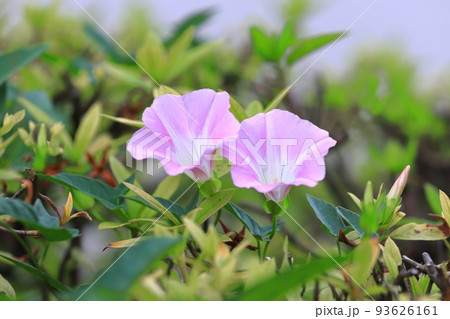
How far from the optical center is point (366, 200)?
464mm

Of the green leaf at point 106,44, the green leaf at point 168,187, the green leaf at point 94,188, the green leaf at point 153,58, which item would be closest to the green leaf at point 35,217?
the green leaf at point 94,188

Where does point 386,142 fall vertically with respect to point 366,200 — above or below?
below

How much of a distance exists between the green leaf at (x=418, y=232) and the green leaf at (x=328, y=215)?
2.2 inches

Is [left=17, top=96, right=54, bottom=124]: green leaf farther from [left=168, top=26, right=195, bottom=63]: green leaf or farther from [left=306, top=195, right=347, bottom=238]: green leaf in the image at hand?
[left=306, top=195, right=347, bottom=238]: green leaf

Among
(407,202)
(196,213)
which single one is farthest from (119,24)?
(196,213)

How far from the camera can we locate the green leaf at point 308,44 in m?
0.86

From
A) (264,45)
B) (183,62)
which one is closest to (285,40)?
(264,45)

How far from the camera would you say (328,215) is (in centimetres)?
53

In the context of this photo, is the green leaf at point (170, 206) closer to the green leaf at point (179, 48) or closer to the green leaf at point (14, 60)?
the green leaf at point (14, 60)

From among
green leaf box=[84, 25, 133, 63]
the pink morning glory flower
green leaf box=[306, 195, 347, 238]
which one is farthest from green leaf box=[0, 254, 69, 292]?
green leaf box=[84, 25, 133, 63]

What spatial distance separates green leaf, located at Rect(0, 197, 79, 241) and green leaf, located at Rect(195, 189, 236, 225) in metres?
0.12

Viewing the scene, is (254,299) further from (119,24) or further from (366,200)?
(119,24)

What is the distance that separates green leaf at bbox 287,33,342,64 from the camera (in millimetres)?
863
